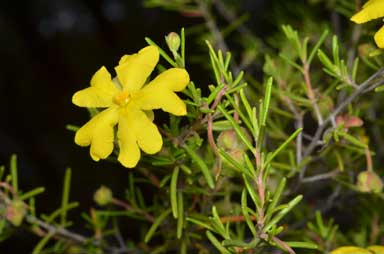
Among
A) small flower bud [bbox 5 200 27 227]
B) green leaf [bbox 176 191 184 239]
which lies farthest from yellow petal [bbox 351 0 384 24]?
small flower bud [bbox 5 200 27 227]

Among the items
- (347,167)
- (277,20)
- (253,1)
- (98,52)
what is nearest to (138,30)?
(98,52)

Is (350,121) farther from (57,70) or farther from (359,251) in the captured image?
(57,70)

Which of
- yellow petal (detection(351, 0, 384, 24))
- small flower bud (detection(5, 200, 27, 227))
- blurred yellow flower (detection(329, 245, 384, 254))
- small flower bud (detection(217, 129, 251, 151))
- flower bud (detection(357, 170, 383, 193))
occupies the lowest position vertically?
flower bud (detection(357, 170, 383, 193))

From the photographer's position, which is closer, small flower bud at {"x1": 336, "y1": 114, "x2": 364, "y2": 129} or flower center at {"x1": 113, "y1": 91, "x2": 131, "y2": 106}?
flower center at {"x1": 113, "y1": 91, "x2": 131, "y2": 106}

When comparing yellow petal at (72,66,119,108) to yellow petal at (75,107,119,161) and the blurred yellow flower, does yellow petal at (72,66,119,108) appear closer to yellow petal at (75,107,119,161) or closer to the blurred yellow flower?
yellow petal at (75,107,119,161)

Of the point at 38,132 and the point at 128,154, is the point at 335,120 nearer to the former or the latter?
the point at 128,154

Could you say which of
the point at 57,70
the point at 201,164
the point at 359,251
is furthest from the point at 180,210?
the point at 57,70
